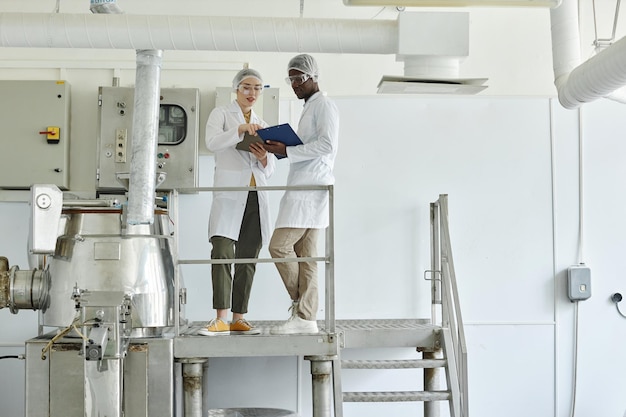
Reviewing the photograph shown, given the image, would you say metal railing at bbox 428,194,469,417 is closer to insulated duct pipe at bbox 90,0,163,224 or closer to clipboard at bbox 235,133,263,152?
clipboard at bbox 235,133,263,152

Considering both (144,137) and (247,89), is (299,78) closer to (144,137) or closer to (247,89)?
(247,89)

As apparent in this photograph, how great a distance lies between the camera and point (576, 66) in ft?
18.1

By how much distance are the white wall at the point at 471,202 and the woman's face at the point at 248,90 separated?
1155 millimetres

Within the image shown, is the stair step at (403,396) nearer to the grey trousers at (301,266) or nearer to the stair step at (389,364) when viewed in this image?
the stair step at (389,364)

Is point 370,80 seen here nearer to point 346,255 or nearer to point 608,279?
point 346,255

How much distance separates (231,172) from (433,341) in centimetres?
150

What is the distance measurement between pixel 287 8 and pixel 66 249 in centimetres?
245

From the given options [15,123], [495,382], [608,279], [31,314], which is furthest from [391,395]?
[15,123]

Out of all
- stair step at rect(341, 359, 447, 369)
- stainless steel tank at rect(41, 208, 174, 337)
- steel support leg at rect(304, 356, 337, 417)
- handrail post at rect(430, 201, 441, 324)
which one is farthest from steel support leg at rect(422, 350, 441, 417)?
stainless steel tank at rect(41, 208, 174, 337)

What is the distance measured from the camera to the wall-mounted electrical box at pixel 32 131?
238 inches

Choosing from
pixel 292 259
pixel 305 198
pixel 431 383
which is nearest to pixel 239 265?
pixel 292 259

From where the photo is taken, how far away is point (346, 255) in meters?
6.21

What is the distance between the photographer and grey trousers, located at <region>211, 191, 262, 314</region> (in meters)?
4.90

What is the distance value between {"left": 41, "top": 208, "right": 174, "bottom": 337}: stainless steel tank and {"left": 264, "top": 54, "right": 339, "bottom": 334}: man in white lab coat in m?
0.62
